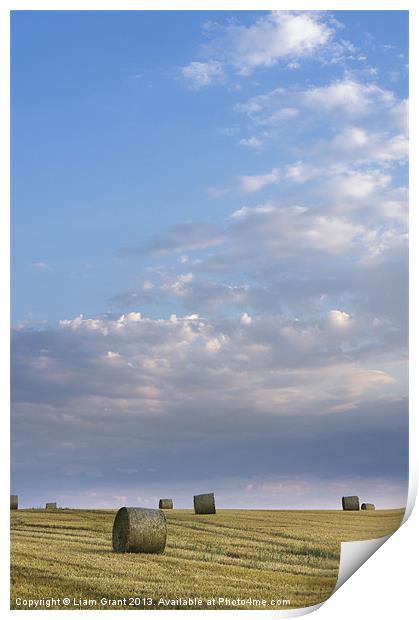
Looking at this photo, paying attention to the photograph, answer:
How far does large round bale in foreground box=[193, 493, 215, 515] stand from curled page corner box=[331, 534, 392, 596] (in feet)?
28.1

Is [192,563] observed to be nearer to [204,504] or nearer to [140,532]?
[140,532]

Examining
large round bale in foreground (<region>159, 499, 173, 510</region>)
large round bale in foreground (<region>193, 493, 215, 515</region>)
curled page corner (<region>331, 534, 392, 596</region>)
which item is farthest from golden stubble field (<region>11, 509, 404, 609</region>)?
large round bale in foreground (<region>159, 499, 173, 510</region>)

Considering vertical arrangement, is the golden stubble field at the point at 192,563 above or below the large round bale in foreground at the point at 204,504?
below

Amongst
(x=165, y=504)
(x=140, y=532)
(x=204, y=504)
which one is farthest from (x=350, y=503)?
(x=165, y=504)

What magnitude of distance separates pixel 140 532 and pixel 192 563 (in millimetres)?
1364

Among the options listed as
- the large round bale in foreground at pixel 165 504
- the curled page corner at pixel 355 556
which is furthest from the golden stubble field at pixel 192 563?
the large round bale in foreground at pixel 165 504

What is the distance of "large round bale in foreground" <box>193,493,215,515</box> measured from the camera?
797 inches

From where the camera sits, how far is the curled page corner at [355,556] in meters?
11.0

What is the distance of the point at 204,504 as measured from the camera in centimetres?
2038

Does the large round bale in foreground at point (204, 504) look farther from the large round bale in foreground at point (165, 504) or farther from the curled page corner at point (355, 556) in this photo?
the curled page corner at point (355, 556)

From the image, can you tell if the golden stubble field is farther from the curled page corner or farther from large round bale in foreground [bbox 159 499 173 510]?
large round bale in foreground [bbox 159 499 173 510]

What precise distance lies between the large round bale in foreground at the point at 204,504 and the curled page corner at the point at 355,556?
28.1 ft
